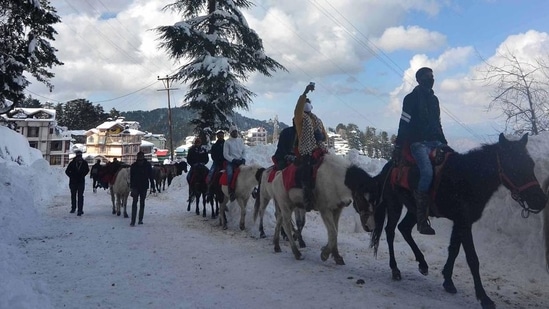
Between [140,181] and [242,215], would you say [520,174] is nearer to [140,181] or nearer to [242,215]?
[242,215]

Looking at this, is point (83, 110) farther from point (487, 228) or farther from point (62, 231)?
point (487, 228)

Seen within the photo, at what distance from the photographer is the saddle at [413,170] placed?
5031mm

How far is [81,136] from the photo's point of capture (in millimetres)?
88812

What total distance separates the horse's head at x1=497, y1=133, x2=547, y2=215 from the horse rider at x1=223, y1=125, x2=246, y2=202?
280 inches

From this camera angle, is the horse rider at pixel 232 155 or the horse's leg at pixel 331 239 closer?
the horse's leg at pixel 331 239

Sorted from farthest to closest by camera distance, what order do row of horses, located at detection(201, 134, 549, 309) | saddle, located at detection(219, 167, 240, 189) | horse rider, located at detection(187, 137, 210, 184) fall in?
horse rider, located at detection(187, 137, 210, 184), saddle, located at detection(219, 167, 240, 189), row of horses, located at detection(201, 134, 549, 309)

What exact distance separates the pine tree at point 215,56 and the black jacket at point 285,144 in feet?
40.1

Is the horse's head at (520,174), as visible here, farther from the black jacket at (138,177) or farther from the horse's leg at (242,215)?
the black jacket at (138,177)

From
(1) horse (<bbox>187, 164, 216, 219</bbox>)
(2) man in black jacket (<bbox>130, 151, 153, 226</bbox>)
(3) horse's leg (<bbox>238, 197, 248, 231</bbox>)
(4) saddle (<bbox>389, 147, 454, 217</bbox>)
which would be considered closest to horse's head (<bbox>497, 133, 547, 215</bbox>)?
(4) saddle (<bbox>389, 147, 454, 217</bbox>)

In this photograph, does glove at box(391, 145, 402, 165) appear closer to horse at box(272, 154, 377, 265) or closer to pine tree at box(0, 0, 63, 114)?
horse at box(272, 154, 377, 265)

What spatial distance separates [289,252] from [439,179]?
3.53 m

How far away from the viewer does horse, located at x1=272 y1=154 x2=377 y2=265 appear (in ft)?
19.6

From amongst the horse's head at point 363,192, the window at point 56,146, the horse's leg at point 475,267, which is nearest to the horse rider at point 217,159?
the horse's head at point 363,192

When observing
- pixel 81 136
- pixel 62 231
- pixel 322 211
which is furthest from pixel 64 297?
pixel 81 136
